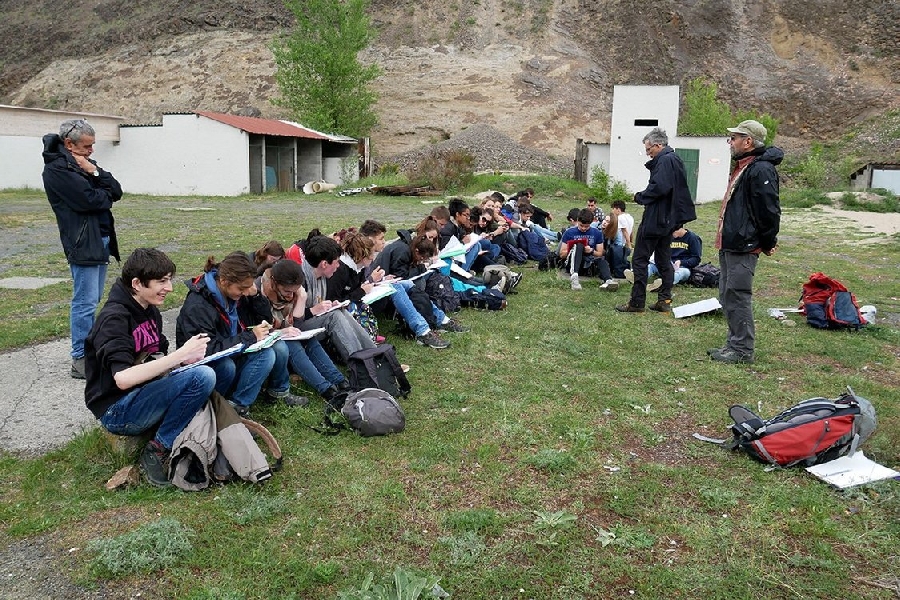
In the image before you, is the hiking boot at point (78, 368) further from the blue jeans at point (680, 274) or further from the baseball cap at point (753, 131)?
the blue jeans at point (680, 274)

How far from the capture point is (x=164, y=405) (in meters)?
3.83

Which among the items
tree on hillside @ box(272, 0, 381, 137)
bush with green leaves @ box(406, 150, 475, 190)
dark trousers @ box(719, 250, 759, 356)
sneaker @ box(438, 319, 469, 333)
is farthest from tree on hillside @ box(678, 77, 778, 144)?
sneaker @ box(438, 319, 469, 333)

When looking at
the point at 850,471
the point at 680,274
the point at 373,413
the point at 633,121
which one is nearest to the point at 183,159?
the point at 633,121

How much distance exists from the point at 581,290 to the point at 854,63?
2035 inches

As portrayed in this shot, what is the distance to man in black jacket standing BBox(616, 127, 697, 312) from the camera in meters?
7.96

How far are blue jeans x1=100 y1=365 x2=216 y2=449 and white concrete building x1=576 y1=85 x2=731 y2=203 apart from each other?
26.3 meters

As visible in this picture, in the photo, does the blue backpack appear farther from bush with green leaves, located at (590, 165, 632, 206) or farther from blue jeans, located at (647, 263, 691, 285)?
bush with green leaves, located at (590, 165, 632, 206)

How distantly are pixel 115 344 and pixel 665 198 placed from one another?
617 centimetres

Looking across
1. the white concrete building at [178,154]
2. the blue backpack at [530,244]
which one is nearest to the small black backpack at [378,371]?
the blue backpack at [530,244]

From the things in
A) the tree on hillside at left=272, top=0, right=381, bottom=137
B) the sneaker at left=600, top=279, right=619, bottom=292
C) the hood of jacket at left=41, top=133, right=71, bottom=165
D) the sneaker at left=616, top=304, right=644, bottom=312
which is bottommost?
the sneaker at left=616, top=304, right=644, bottom=312

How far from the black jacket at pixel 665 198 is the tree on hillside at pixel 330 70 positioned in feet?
118

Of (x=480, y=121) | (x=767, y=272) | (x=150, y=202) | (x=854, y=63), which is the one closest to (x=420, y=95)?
(x=480, y=121)

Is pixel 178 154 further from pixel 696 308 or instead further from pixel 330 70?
pixel 696 308

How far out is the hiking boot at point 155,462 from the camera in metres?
3.89
